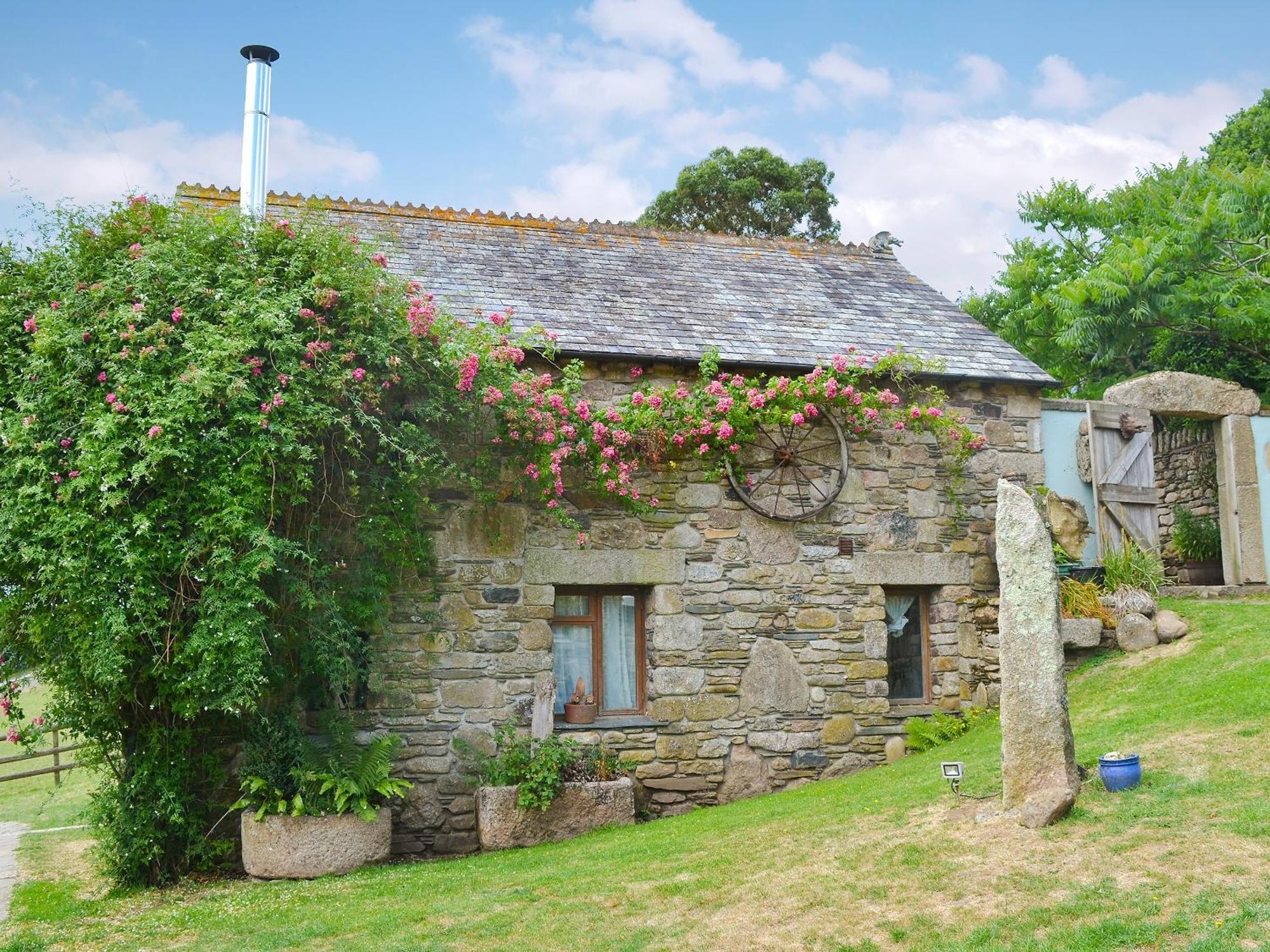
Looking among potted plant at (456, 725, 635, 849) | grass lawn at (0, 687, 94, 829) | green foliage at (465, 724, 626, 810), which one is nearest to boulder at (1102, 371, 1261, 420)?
green foliage at (465, 724, 626, 810)

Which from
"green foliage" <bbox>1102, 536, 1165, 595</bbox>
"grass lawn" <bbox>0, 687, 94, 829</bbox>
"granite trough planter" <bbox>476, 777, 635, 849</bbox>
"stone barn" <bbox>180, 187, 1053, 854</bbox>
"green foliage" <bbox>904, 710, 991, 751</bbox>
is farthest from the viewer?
"grass lawn" <bbox>0, 687, 94, 829</bbox>

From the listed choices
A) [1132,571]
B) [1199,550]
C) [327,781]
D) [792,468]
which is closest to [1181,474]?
[1199,550]

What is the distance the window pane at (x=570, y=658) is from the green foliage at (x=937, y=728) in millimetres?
2844

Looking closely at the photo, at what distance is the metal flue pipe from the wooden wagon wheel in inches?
182

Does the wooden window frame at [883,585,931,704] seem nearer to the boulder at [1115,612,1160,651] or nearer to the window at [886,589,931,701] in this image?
the window at [886,589,931,701]

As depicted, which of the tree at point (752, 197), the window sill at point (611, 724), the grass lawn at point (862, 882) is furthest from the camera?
the tree at point (752, 197)

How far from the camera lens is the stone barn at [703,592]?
816cm

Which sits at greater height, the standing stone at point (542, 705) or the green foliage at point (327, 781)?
the standing stone at point (542, 705)

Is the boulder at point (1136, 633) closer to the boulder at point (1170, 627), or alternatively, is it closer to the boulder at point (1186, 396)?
the boulder at point (1170, 627)

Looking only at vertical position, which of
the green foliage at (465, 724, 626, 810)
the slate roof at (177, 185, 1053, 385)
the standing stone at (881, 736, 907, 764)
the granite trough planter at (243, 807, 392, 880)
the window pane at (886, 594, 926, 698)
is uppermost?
the slate roof at (177, 185, 1053, 385)

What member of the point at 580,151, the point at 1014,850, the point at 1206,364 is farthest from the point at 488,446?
the point at 1206,364

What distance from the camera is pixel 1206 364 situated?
14.1m

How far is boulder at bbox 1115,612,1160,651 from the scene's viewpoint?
9.11 meters

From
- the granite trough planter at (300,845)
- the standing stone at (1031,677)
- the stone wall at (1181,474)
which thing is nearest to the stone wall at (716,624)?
the granite trough planter at (300,845)
